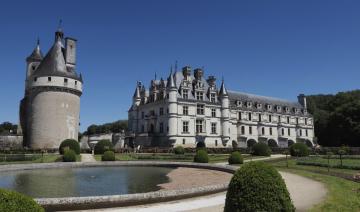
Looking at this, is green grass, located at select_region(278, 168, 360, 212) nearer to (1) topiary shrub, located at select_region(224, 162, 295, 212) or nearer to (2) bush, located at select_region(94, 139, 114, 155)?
(1) topiary shrub, located at select_region(224, 162, 295, 212)

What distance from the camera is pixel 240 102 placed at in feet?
214

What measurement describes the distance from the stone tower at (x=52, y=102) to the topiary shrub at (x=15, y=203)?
4321 cm

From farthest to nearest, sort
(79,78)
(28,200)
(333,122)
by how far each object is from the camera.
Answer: (333,122), (79,78), (28,200)

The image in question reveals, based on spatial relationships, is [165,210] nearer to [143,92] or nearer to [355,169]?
[355,169]

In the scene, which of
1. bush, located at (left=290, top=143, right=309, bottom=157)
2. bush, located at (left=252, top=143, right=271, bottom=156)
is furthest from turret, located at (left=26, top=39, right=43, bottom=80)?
bush, located at (left=290, top=143, right=309, bottom=157)

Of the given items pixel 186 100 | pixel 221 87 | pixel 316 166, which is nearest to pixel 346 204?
pixel 316 166

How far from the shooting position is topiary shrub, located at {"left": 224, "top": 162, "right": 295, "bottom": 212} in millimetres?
6707

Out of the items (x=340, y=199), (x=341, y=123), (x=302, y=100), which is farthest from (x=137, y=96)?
(x=340, y=199)

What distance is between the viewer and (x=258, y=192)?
6.78 m

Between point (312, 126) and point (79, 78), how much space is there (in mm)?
55600

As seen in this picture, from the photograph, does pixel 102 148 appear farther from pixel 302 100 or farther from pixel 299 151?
pixel 302 100

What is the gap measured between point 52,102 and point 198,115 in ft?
78.3

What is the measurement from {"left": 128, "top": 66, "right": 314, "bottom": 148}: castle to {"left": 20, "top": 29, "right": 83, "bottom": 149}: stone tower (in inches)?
519

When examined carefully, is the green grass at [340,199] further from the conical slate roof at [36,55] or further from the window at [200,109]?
the conical slate roof at [36,55]
